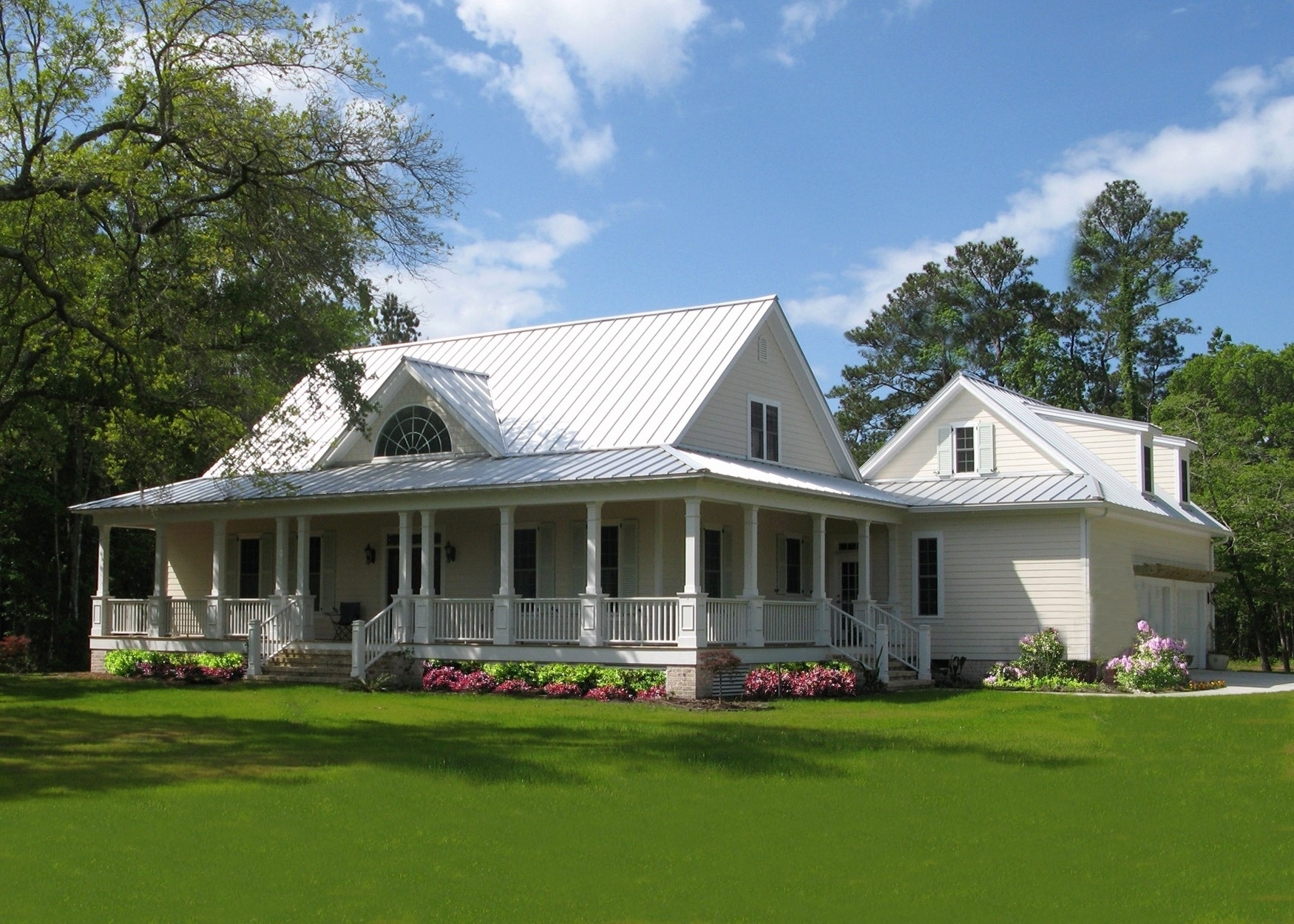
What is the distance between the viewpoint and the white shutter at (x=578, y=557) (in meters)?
26.4

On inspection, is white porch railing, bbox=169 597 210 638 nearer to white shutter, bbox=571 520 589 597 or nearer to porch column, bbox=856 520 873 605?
white shutter, bbox=571 520 589 597

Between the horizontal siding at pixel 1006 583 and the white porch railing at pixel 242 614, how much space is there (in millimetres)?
13275

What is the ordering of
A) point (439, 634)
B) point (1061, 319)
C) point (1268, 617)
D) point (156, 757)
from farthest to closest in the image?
1. point (1061, 319)
2. point (1268, 617)
3. point (439, 634)
4. point (156, 757)

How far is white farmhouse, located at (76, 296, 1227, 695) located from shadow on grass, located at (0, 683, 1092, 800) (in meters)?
4.85

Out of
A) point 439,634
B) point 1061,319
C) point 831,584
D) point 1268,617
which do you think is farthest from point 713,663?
point 1061,319

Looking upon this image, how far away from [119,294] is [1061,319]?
151ft

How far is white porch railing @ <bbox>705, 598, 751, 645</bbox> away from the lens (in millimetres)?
23031

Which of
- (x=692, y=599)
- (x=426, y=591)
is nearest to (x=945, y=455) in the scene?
(x=692, y=599)

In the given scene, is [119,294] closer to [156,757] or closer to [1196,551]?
[156,757]

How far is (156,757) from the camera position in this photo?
14914 millimetres

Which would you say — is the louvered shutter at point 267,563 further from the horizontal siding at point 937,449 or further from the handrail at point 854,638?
the horizontal siding at point 937,449

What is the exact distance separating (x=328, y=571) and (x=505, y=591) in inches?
257

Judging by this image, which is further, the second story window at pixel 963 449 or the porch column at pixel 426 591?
the second story window at pixel 963 449

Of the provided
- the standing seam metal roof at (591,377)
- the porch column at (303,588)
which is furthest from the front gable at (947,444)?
the porch column at (303,588)
